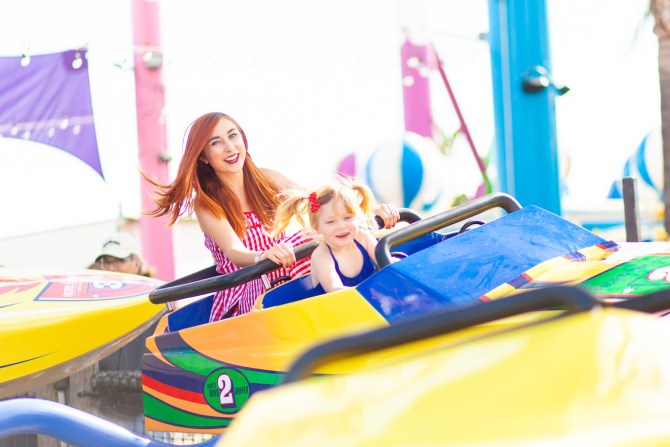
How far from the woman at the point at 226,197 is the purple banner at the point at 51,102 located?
442 cm

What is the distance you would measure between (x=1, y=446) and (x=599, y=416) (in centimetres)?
340

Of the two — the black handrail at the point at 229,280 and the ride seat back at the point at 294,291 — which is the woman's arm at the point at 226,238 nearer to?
the black handrail at the point at 229,280

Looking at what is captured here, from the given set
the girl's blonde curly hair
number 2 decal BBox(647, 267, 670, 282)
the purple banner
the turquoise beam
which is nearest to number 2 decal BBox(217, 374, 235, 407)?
the girl's blonde curly hair

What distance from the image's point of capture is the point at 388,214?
318cm

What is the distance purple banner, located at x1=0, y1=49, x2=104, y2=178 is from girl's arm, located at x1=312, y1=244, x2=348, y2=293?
542 cm

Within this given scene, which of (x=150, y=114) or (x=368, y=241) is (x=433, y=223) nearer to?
(x=368, y=241)

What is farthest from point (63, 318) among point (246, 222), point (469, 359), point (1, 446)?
point (469, 359)

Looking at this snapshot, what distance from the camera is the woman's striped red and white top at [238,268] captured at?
10.6ft

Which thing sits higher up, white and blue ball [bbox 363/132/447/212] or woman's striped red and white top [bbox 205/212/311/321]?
white and blue ball [bbox 363/132/447/212]

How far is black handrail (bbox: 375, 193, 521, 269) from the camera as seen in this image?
2395 millimetres

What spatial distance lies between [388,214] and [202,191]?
742 mm

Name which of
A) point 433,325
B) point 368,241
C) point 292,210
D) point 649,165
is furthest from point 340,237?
point 649,165

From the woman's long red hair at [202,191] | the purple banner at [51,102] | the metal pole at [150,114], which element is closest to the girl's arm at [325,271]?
the woman's long red hair at [202,191]

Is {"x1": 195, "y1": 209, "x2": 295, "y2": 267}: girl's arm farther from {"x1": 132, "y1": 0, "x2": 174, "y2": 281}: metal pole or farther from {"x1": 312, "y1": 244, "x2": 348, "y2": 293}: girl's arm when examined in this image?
{"x1": 132, "y1": 0, "x2": 174, "y2": 281}: metal pole
